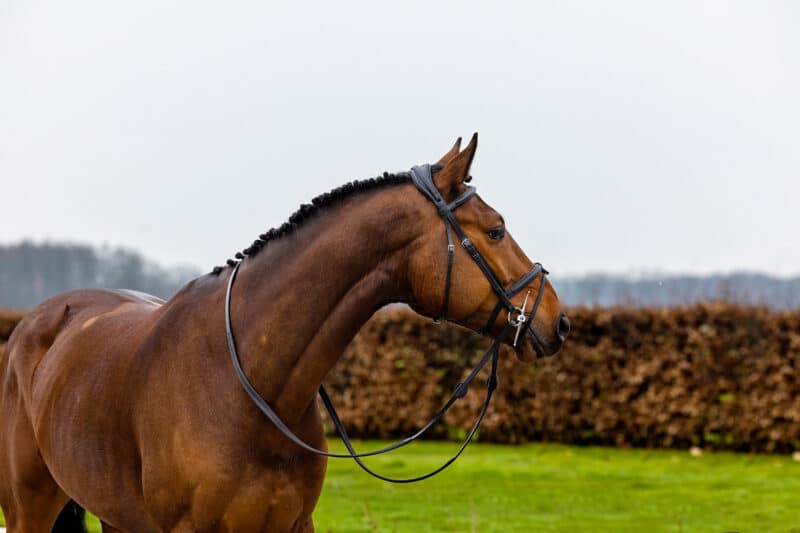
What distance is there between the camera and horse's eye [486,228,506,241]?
3459 mm

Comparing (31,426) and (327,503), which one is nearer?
(31,426)

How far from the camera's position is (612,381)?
42.1ft

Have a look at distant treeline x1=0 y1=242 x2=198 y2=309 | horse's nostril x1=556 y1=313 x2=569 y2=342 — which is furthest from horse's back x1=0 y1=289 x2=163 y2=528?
distant treeline x1=0 y1=242 x2=198 y2=309

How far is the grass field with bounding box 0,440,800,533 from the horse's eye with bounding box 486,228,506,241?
4026mm

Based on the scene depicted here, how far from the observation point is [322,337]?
3.49 metres

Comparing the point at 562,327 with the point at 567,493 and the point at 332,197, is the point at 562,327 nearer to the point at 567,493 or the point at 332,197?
the point at 332,197

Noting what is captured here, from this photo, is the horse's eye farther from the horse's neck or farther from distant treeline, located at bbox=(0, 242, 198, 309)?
distant treeline, located at bbox=(0, 242, 198, 309)

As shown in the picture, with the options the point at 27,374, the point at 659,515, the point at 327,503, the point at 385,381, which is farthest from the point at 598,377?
the point at 27,374

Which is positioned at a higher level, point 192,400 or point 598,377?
point 192,400

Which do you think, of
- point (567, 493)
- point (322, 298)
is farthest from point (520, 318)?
point (567, 493)

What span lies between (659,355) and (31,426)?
31.3ft

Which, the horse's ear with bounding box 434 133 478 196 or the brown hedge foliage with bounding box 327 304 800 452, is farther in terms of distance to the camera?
the brown hedge foliage with bounding box 327 304 800 452

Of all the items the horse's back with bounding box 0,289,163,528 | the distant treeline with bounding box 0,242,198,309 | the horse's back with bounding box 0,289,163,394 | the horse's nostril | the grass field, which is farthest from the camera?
the distant treeline with bounding box 0,242,198,309

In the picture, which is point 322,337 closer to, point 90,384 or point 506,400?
point 90,384
